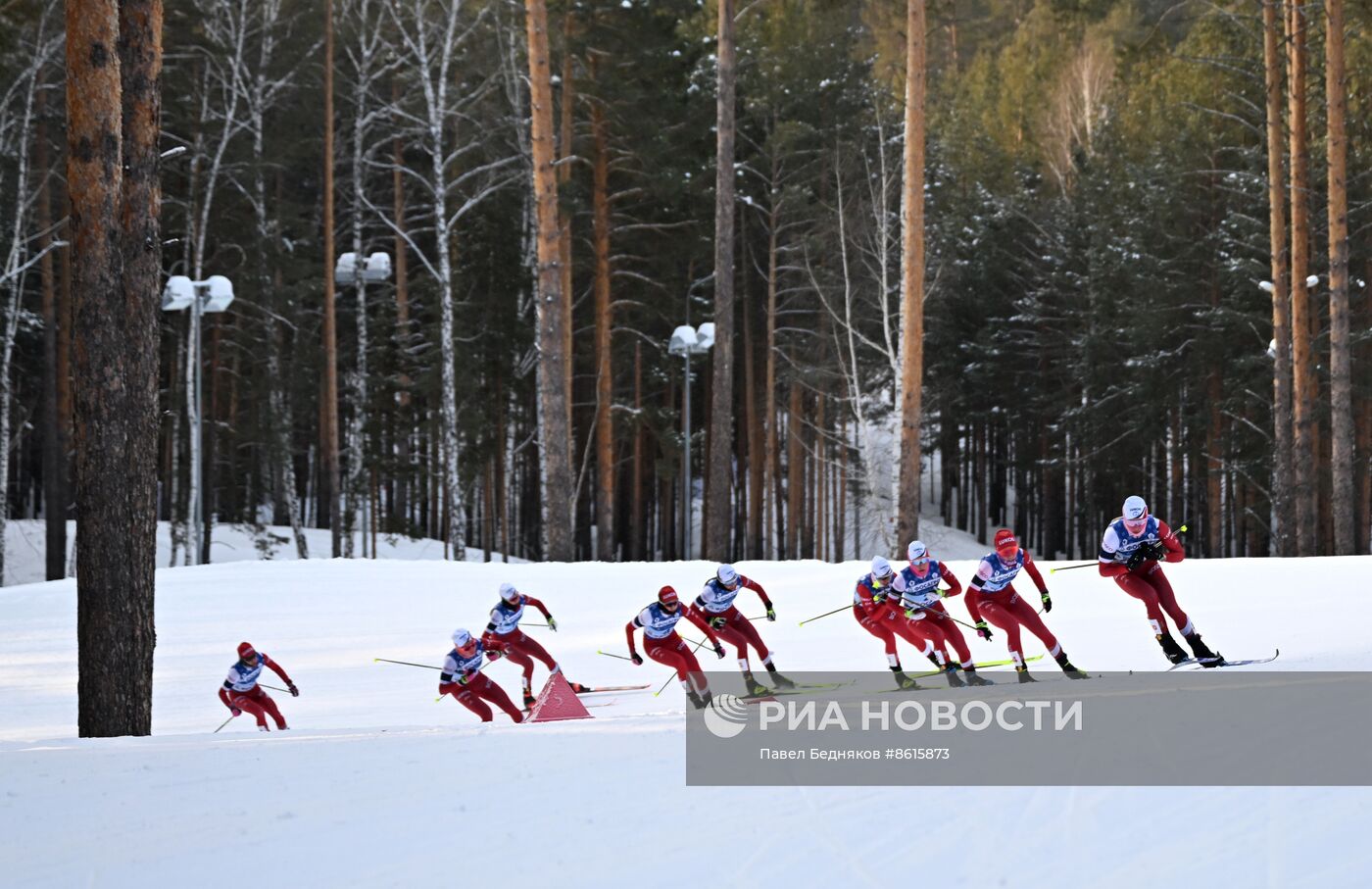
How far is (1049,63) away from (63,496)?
41.4m

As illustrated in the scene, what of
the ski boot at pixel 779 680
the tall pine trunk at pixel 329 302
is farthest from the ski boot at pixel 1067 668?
the tall pine trunk at pixel 329 302

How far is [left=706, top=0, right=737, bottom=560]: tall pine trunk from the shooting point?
2156cm

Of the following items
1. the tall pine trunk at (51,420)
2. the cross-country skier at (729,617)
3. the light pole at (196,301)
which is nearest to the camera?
the cross-country skier at (729,617)

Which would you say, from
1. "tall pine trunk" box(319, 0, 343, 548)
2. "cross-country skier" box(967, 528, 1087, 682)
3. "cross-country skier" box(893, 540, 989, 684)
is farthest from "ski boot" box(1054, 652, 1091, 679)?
"tall pine trunk" box(319, 0, 343, 548)

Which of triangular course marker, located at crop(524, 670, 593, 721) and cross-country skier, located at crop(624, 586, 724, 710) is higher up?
cross-country skier, located at crop(624, 586, 724, 710)

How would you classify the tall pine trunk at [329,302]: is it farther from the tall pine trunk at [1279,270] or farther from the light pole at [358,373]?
the tall pine trunk at [1279,270]

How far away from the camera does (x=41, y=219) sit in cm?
2722

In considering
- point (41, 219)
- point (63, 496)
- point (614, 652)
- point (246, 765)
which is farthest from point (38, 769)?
point (41, 219)

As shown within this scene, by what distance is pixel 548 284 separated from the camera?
19875 mm

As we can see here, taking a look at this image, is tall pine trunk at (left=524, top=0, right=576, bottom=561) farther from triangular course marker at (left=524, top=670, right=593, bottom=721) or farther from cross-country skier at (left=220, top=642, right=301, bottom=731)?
triangular course marker at (left=524, top=670, right=593, bottom=721)

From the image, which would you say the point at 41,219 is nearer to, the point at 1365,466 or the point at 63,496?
the point at 63,496

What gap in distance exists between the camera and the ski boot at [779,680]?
1230 cm

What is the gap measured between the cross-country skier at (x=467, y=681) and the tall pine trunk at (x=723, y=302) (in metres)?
8.92

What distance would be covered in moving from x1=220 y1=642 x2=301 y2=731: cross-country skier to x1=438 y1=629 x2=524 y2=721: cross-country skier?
1.58 m
